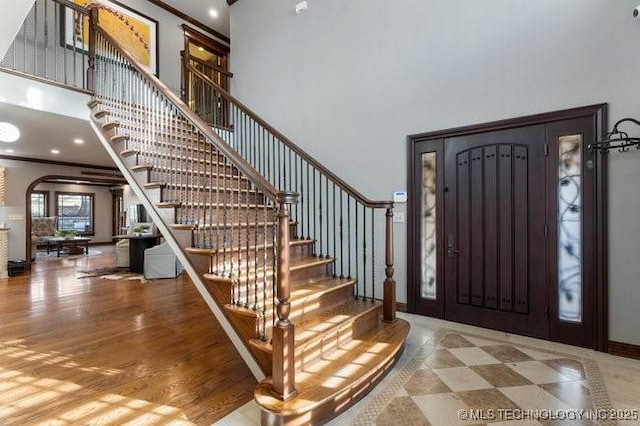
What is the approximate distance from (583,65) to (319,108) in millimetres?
2858

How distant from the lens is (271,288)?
102 inches

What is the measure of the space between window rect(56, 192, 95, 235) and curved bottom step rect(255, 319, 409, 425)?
1464 centimetres

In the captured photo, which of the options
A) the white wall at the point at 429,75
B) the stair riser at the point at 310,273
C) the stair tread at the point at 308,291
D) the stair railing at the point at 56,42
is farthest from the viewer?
the stair railing at the point at 56,42

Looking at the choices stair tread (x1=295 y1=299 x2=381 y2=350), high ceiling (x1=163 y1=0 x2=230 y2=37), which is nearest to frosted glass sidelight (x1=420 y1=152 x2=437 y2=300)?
stair tread (x1=295 y1=299 x2=381 y2=350)

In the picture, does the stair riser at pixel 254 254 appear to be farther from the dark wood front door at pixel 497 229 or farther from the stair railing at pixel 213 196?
the dark wood front door at pixel 497 229

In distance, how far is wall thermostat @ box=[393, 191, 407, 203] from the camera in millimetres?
3736

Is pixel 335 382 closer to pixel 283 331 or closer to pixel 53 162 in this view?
pixel 283 331

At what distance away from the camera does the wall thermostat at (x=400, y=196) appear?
3.74 metres

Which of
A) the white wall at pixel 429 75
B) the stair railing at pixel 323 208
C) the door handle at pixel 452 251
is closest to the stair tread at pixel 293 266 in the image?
the stair railing at pixel 323 208

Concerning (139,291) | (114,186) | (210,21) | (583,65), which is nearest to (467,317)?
(583,65)

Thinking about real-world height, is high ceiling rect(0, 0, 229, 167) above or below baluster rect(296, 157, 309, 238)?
above

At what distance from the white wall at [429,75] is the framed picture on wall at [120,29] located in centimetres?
206

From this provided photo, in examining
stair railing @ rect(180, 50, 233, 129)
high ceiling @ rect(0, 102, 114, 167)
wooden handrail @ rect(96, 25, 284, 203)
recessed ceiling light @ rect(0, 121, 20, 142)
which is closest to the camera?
wooden handrail @ rect(96, 25, 284, 203)

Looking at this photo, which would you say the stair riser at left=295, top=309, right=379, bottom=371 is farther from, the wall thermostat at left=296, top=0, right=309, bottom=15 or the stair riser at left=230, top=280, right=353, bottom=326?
the wall thermostat at left=296, top=0, right=309, bottom=15
